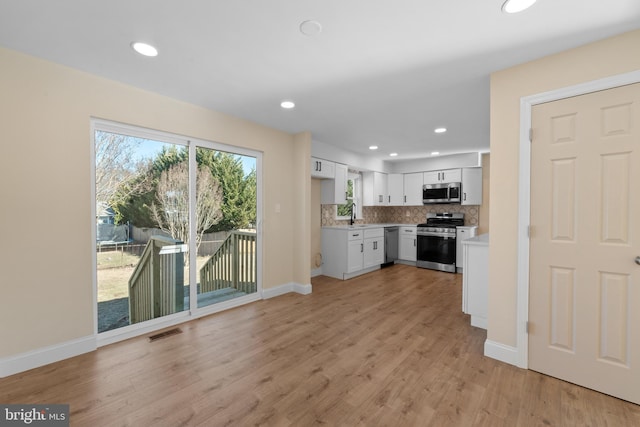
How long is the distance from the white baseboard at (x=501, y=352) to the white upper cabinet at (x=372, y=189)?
4.31 metres

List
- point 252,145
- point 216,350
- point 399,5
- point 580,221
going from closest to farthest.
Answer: point 399,5 < point 580,221 < point 216,350 < point 252,145

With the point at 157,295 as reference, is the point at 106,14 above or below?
above

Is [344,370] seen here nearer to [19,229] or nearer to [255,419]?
[255,419]

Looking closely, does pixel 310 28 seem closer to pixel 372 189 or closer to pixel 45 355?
pixel 45 355

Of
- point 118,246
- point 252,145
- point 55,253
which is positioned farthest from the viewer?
point 252,145

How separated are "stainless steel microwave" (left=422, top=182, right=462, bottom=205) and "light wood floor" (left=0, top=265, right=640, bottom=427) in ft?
11.3

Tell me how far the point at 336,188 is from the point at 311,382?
3.67 metres

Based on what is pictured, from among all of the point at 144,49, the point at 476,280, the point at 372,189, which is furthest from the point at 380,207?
the point at 144,49

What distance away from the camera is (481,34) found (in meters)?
1.88

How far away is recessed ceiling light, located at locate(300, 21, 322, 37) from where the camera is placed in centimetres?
178

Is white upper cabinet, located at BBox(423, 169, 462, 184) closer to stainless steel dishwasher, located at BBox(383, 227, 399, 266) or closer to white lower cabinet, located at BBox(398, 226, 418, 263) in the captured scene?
white lower cabinet, located at BBox(398, 226, 418, 263)

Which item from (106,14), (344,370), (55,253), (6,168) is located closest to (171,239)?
(55,253)

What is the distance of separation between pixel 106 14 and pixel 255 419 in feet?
8.80

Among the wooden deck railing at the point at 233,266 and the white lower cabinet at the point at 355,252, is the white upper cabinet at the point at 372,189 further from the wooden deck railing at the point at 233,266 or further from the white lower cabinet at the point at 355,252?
the wooden deck railing at the point at 233,266
